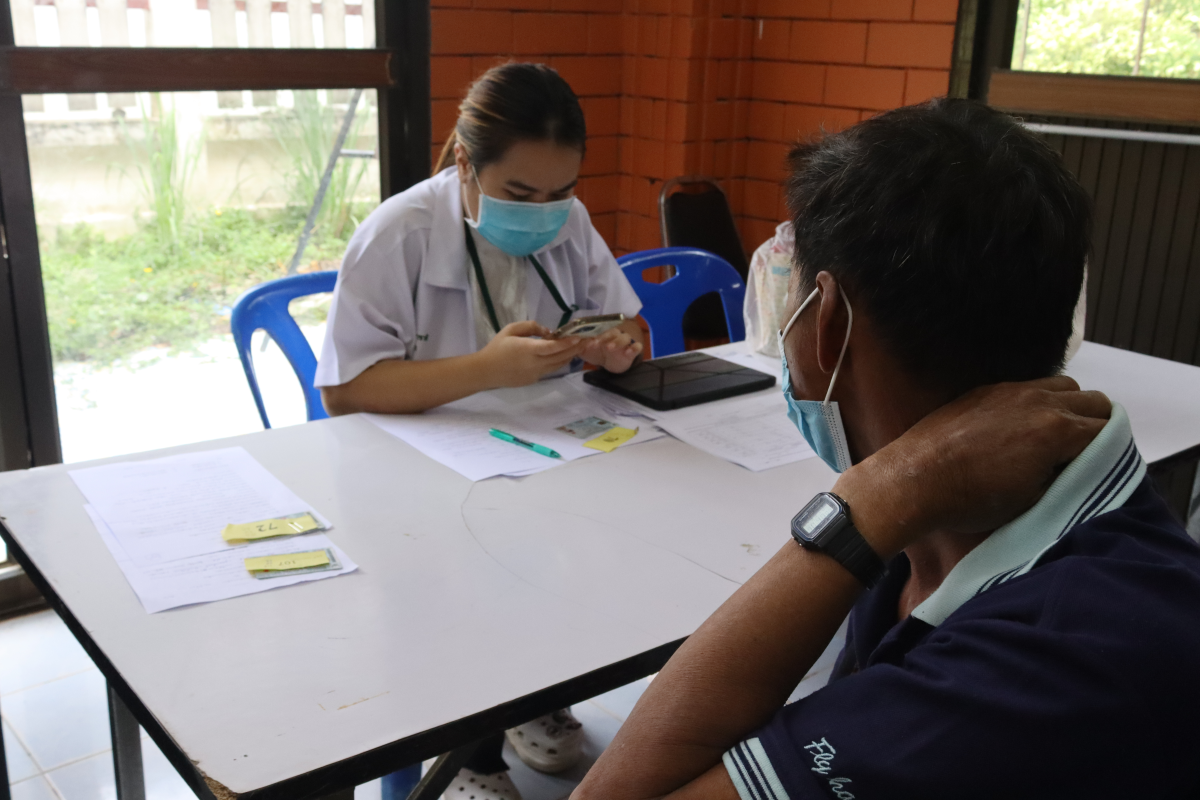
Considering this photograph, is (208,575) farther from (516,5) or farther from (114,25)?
(516,5)

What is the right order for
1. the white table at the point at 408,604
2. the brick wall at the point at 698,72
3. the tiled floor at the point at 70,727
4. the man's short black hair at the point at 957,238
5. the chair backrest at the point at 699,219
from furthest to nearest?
the chair backrest at the point at 699,219, the brick wall at the point at 698,72, the tiled floor at the point at 70,727, the white table at the point at 408,604, the man's short black hair at the point at 957,238

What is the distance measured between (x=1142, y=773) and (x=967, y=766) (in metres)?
0.11

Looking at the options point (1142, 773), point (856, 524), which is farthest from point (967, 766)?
point (856, 524)

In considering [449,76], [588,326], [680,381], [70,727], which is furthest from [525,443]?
[449,76]

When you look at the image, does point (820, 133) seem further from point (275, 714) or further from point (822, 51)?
point (822, 51)

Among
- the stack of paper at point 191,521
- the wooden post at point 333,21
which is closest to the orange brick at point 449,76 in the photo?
the wooden post at point 333,21

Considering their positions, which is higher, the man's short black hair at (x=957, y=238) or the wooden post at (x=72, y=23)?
the wooden post at (x=72, y=23)

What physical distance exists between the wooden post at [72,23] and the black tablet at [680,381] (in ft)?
4.85

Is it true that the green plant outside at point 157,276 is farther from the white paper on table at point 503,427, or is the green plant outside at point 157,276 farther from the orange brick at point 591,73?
the white paper on table at point 503,427

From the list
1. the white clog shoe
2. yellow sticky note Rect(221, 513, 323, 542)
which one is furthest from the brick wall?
yellow sticky note Rect(221, 513, 323, 542)

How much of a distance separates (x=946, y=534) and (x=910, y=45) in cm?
269

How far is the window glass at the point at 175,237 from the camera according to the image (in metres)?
2.67

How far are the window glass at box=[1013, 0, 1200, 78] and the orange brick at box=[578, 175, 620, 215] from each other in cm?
137

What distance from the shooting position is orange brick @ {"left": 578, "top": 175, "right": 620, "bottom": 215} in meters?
3.77
